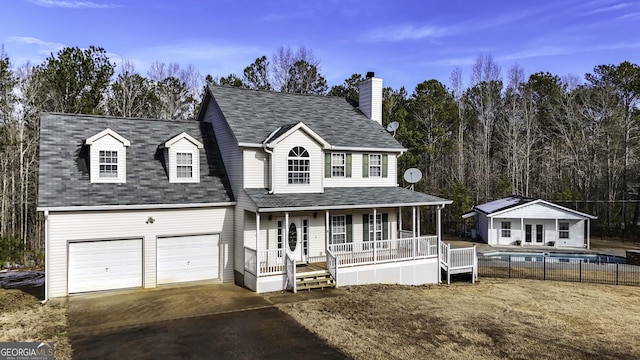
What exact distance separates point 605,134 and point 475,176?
1205 cm

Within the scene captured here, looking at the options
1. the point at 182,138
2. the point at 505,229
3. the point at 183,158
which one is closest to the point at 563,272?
the point at 505,229

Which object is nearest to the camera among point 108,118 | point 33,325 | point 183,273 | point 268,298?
point 33,325

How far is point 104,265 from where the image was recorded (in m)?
14.6

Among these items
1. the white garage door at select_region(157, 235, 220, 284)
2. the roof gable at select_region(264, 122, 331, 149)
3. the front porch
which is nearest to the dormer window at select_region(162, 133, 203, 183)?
the white garage door at select_region(157, 235, 220, 284)

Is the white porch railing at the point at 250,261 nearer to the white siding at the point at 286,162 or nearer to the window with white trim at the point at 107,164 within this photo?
the white siding at the point at 286,162

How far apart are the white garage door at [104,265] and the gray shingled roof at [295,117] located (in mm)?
5907

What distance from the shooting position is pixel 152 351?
9.40 metres

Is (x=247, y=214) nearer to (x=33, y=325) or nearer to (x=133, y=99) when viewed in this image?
(x=33, y=325)

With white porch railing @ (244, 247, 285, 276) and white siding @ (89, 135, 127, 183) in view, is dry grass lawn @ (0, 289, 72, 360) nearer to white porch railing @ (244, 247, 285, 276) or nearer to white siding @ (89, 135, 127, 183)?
white siding @ (89, 135, 127, 183)

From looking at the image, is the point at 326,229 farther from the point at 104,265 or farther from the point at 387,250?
the point at 104,265

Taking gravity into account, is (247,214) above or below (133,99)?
below

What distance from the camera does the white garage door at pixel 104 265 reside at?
14.2m

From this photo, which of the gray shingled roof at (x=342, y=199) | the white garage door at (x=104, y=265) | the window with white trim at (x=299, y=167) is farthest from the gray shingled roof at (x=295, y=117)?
the white garage door at (x=104, y=265)

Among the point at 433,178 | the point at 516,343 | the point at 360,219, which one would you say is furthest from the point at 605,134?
the point at 516,343
